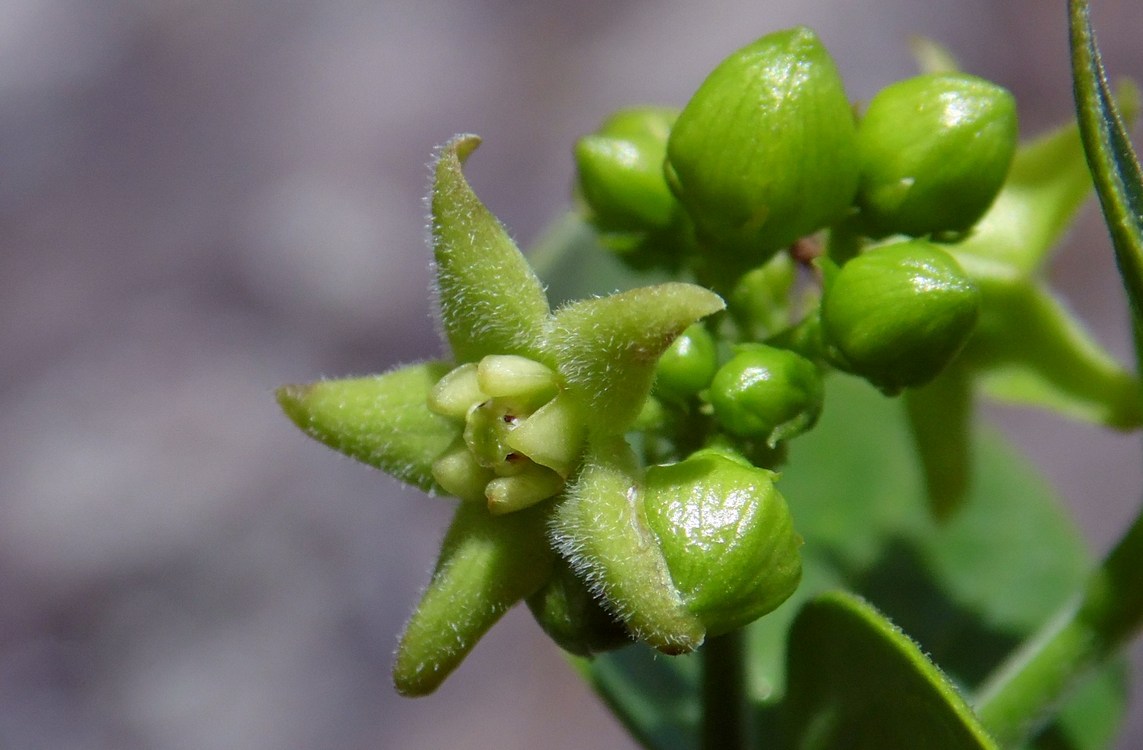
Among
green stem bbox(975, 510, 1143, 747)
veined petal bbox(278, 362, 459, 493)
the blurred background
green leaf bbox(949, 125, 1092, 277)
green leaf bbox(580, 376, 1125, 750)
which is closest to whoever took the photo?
veined petal bbox(278, 362, 459, 493)

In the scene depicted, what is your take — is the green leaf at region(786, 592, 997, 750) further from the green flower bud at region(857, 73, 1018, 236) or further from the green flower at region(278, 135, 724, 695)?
the green flower bud at region(857, 73, 1018, 236)

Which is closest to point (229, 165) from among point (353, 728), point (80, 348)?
point (80, 348)

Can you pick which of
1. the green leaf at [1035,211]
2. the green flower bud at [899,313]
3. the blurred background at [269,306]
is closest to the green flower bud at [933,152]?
the green flower bud at [899,313]

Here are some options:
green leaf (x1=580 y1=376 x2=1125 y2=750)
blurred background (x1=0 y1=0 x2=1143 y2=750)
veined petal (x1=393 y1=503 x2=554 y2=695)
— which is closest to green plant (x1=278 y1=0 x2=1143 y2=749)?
veined petal (x1=393 y1=503 x2=554 y2=695)

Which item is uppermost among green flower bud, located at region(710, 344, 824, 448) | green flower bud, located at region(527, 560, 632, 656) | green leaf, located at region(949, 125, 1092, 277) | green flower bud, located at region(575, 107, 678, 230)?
green flower bud, located at region(575, 107, 678, 230)

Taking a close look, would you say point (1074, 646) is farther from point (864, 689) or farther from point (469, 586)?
point (469, 586)

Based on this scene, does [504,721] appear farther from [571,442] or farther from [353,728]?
[571,442]

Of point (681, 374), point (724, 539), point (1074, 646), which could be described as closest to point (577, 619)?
point (724, 539)
